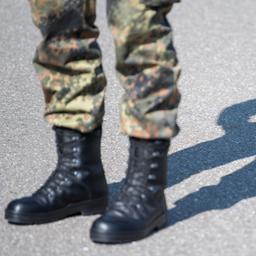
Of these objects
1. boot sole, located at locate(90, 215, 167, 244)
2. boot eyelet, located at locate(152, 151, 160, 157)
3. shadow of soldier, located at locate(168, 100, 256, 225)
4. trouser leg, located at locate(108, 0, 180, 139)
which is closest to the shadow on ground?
shadow of soldier, located at locate(168, 100, 256, 225)

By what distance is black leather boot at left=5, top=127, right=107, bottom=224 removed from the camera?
2.97 m

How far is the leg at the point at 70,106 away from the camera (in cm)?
290

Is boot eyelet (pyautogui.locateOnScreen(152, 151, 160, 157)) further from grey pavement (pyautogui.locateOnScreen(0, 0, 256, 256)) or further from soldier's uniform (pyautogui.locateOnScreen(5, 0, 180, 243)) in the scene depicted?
grey pavement (pyautogui.locateOnScreen(0, 0, 256, 256))

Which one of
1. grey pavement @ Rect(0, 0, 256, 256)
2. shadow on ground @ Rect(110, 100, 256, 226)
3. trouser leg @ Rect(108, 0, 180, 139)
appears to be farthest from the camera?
shadow on ground @ Rect(110, 100, 256, 226)

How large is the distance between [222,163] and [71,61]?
974 mm

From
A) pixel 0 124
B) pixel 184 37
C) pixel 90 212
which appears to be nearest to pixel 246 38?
pixel 184 37

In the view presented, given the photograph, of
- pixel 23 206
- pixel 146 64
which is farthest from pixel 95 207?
pixel 146 64

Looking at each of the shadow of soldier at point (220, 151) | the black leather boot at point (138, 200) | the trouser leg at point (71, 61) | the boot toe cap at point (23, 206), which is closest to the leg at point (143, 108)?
the black leather boot at point (138, 200)

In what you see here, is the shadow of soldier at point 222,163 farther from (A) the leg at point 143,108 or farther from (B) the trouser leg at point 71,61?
(B) the trouser leg at point 71,61

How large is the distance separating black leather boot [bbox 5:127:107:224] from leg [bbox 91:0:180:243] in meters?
0.20

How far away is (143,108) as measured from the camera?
2.76 meters

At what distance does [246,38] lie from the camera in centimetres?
614

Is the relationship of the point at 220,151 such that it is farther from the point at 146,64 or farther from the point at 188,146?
the point at 146,64

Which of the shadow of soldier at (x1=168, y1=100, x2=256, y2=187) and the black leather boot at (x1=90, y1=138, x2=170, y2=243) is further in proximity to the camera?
the shadow of soldier at (x1=168, y1=100, x2=256, y2=187)
